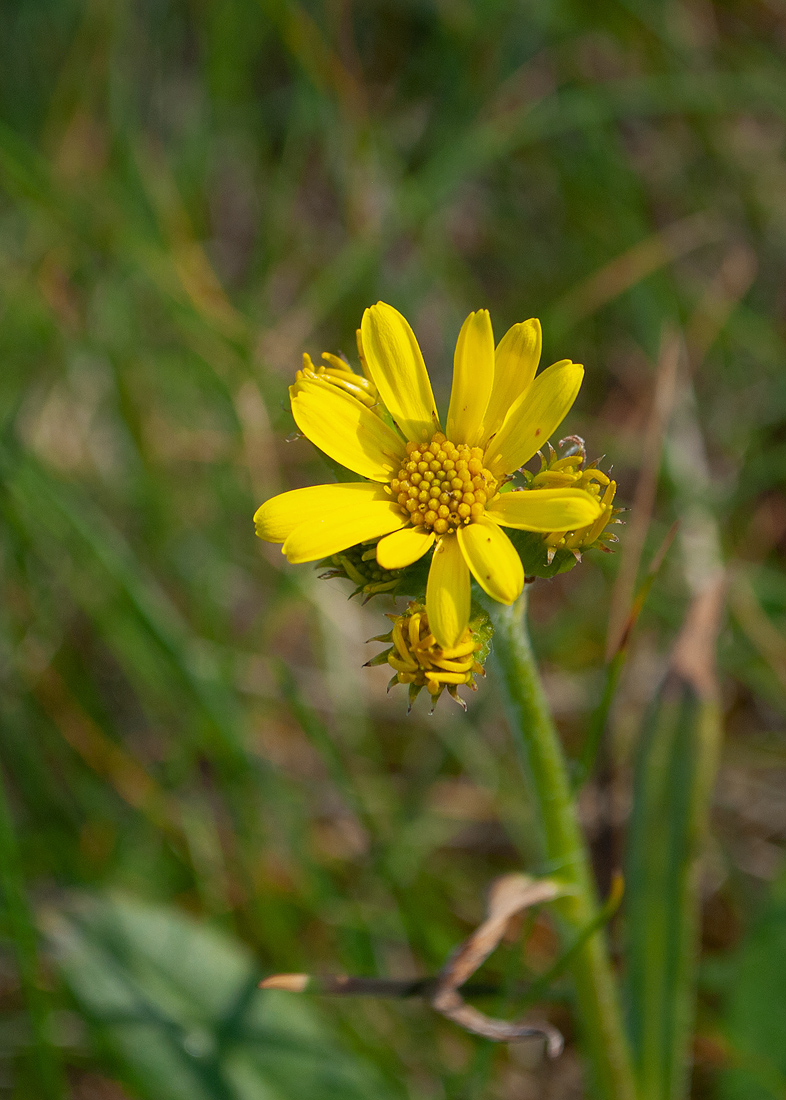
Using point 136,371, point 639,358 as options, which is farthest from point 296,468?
point 639,358

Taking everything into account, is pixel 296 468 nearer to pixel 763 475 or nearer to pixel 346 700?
pixel 346 700

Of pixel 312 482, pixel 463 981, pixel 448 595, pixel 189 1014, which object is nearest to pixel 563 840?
pixel 463 981

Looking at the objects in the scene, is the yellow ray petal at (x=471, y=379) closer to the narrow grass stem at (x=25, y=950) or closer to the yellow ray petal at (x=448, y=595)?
the yellow ray petal at (x=448, y=595)

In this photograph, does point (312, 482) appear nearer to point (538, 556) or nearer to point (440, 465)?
point (440, 465)

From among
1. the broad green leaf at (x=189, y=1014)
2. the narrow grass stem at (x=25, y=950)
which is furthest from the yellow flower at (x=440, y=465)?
the broad green leaf at (x=189, y=1014)

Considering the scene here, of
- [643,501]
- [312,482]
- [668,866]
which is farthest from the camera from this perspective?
[312,482]

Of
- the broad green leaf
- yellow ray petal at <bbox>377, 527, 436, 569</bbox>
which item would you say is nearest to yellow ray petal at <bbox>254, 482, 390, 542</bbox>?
yellow ray petal at <bbox>377, 527, 436, 569</bbox>

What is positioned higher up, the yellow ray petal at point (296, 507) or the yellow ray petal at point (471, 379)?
the yellow ray petal at point (471, 379)
